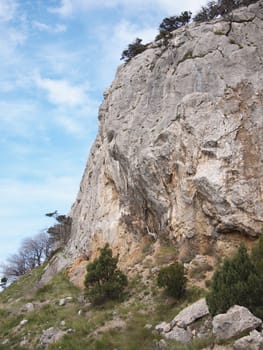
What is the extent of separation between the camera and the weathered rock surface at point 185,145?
59.0 feet

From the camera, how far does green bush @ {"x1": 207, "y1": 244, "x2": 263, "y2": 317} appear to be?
11648 mm

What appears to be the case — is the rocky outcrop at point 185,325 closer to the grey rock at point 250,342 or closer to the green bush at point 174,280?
the green bush at point 174,280

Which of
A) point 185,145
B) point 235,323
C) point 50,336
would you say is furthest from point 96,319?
point 185,145

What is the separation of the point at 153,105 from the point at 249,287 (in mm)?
14906

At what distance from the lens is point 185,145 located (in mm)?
20094

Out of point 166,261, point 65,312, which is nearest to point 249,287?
point 166,261

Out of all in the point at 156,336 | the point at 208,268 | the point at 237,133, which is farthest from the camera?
the point at 237,133

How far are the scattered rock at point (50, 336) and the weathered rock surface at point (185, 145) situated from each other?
235 inches

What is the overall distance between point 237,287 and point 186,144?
9.70 meters

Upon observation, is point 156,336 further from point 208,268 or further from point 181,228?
point 181,228

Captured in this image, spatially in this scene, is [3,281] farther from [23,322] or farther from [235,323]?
[235,323]

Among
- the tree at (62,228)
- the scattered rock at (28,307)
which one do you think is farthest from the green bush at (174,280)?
the tree at (62,228)

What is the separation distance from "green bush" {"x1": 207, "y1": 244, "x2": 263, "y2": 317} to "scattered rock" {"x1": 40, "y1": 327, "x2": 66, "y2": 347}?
23.1ft

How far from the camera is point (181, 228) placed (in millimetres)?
19391
